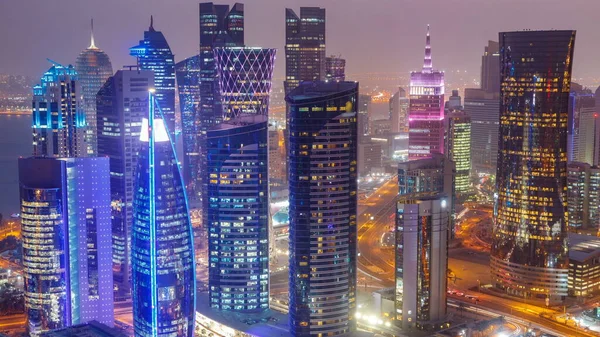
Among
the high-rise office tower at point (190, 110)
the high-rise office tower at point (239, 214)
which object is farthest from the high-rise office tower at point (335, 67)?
the high-rise office tower at point (239, 214)

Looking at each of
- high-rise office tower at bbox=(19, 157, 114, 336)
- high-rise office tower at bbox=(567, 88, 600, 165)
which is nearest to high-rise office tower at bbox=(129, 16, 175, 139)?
high-rise office tower at bbox=(19, 157, 114, 336)

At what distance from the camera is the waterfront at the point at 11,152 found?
198ft

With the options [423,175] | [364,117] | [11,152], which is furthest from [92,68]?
[364,117]

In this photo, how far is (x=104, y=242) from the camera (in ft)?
122

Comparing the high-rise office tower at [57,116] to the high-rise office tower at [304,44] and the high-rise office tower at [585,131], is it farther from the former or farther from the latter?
the high-rise office tower at [585,131]

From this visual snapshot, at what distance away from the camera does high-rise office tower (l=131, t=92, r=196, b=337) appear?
30609 mm

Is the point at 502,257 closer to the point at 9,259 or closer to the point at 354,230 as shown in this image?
the point at 354,230

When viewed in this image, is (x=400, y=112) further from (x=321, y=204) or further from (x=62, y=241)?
(x=62, y=241)

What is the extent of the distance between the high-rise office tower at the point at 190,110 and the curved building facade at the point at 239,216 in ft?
75.3

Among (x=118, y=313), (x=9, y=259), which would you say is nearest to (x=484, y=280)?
(x=118, y=313)

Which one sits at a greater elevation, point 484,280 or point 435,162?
point 435,162

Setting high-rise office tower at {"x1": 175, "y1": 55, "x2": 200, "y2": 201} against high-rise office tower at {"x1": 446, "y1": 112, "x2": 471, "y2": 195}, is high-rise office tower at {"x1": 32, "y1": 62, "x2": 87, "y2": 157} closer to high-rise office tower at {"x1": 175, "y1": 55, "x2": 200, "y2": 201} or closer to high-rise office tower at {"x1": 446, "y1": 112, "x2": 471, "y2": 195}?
high-rise office tower at {"x1": 175, "y1": 55, "x2": 200, "y2": 201}

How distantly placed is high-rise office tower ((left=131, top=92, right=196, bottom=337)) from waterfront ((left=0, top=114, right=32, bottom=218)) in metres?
29.3

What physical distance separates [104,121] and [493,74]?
1763 inches
